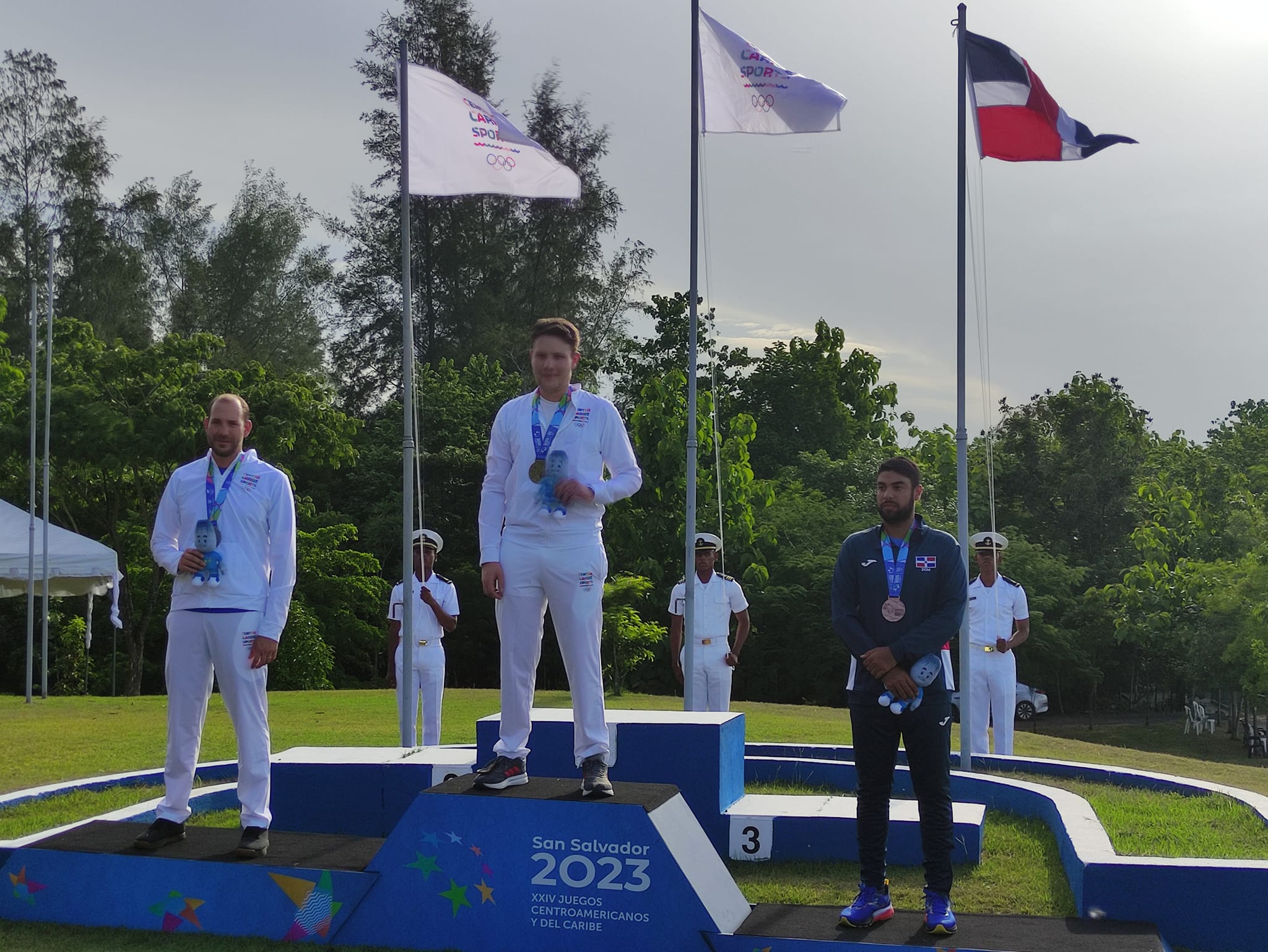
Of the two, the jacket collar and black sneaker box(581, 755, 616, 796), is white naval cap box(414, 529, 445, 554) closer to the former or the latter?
black sneaker box(581, 755, 616, 796)

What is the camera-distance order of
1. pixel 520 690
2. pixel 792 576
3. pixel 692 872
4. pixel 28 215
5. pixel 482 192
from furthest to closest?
pixel 28 215 → pixel 792 576 → pixel 482 192 → pixel 520 690 → pixel 692 872

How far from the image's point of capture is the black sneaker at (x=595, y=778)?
5.29m

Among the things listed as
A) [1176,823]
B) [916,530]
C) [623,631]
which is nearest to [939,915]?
[916,530]

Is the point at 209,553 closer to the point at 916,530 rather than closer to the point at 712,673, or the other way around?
the point at 916,530

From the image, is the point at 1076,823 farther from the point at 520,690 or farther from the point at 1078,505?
the point at 1078,505

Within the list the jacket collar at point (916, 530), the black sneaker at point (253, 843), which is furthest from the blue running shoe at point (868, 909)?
the black sneaker at point (253, 843)

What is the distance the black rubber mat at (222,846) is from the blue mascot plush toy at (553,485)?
1.79 m

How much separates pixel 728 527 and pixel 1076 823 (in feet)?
70.7

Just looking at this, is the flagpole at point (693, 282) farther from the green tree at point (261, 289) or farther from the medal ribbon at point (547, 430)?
the green tree at point (261, 289)

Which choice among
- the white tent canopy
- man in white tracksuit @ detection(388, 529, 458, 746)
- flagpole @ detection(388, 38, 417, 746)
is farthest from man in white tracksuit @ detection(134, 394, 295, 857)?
the white tent canopy

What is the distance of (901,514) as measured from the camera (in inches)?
207

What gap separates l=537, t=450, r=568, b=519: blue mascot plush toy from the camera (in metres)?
5.37

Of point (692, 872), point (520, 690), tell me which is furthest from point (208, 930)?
point (692, 872)

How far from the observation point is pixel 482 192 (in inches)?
371
